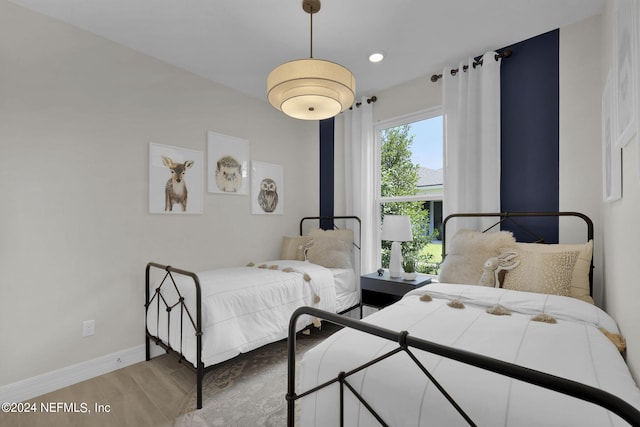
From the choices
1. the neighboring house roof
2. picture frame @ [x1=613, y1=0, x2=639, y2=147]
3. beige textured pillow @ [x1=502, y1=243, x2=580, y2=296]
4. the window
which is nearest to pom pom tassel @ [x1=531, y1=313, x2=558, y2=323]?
beige textured pillow @ [x1=502, y1=243, x2=580, y2=296]

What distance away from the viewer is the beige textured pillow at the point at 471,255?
7.09ft

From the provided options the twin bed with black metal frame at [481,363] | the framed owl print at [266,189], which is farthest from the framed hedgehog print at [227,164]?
the twin bed with black metal frame at [481,363]

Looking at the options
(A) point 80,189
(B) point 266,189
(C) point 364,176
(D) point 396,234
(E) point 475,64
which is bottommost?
(D) point 396,234

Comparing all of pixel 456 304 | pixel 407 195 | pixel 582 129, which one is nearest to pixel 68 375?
pixel 456 304

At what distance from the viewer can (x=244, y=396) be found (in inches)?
78.4

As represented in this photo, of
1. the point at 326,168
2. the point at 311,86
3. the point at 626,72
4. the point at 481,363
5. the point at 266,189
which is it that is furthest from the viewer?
the point at 326,168

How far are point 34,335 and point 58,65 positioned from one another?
193 cm

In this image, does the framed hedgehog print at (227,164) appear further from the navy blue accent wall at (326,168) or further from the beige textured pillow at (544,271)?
the beige textured pillow at (544,271)

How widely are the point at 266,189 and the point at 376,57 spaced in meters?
1.85

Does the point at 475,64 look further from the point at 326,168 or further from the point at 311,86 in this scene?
the point at 326,168

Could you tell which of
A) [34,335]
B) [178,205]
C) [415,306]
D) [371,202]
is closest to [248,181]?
[178,205]

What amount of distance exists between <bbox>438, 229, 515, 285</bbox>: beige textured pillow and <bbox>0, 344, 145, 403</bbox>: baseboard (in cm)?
260

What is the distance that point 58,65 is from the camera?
221 centimetres

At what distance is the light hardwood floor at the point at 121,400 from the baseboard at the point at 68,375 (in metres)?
0.05
